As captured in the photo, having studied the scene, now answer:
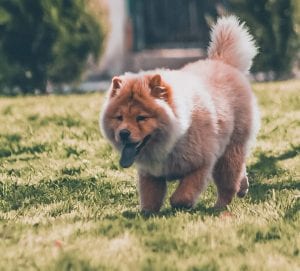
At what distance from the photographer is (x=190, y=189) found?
461cm

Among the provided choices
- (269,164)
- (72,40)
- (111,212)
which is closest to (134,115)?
(111,212)

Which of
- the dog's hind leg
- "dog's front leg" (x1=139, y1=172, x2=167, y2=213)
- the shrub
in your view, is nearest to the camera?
"dog's front leg" (x1=139, y1=172, x2=167, y2=213)

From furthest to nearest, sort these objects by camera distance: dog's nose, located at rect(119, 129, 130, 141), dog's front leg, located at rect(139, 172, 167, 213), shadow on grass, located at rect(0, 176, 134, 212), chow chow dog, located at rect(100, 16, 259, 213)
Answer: shadow on grass, located at rect(0, 176, 134, 212) → dog's front leg, located at rect(139, 172, 167, 213) → chow chow dog, located at rect(100, 16, 259, 213) → dog's nose, located at rect(119, 129, 130, 141)

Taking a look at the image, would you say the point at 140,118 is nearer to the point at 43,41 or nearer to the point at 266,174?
the point at 266,174

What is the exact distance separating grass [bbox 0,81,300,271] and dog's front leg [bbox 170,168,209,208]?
0.34 feet

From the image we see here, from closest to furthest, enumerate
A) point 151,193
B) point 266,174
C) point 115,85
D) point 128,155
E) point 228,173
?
1. point 128,155
2. point 115,85
3. point 151,193
4. point 228,173
5. point 266,174

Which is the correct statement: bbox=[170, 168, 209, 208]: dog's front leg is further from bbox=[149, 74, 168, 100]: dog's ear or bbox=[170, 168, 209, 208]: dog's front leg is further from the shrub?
the shrub

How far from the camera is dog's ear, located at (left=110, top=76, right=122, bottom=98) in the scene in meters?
4.57

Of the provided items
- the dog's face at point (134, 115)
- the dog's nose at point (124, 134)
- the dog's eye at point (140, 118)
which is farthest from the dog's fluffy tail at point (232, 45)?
the dog's nose at point (124, 134)

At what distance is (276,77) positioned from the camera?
13.5 m

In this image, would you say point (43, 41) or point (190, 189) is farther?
point (43, 41)

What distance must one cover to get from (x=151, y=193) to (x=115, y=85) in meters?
0.80

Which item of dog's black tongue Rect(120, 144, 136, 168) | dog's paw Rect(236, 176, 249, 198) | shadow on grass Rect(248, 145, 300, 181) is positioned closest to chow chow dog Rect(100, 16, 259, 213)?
dog's black tongue Rect(120, 144, 136, 168)

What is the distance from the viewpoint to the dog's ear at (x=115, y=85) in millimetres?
4574
